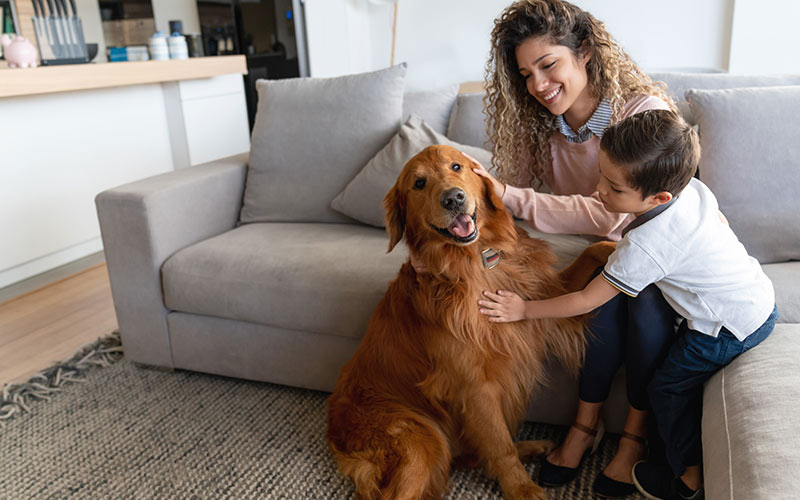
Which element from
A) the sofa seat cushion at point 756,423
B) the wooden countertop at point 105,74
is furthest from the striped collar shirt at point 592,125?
the wooden countertop at point 105,74

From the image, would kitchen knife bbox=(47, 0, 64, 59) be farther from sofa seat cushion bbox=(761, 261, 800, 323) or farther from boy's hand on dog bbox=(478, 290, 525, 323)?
sofa seat cushion bbox=(761, 261, 800, 323)

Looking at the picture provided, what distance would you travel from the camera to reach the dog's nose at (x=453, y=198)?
146 cm

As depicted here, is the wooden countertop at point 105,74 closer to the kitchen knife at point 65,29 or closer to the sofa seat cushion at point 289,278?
the kitchen knife at point 65,29

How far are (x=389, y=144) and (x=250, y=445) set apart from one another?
3.79 ft

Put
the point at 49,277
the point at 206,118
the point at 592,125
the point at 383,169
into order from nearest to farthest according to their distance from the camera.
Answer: the point at 592,125 < the point at 383,169 < the point at 49,277 < the point at 206,118

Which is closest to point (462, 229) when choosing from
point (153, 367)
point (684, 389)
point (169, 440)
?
point (684, 389)

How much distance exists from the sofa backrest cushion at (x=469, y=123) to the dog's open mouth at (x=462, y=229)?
3.28 feet

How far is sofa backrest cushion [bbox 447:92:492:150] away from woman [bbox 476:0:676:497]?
0.51 meters

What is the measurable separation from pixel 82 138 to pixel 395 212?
9.37ft

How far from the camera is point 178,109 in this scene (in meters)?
4.37

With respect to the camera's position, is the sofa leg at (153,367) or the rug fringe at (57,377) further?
the sofa leg at (153,367)

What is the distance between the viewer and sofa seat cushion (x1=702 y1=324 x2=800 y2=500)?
1.07 m

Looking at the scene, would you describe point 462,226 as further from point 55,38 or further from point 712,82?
point 55,38

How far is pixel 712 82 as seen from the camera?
2201mm
